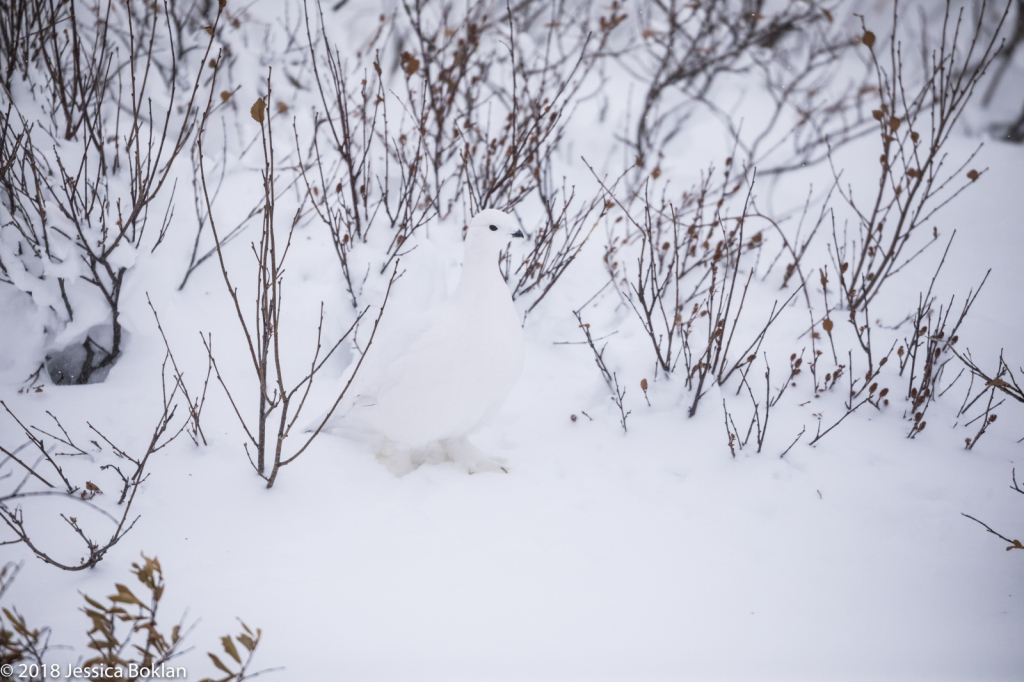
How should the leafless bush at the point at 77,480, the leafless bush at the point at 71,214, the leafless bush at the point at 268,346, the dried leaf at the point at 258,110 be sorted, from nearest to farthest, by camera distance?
the dried leaf at the point at 258,110, the leafless bush at the point at 268,346, the leafless bush at the point at 77,480, the leafless bush at the point at 71,214

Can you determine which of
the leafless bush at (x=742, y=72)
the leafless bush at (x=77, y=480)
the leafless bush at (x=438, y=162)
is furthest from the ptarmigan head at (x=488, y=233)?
the leafless bush at (x=742, y=72)

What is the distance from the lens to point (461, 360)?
1831 mm

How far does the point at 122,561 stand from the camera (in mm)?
1525

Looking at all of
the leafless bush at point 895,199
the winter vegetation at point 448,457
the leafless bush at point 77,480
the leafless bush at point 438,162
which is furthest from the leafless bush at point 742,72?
the leafless bush at point 77,480

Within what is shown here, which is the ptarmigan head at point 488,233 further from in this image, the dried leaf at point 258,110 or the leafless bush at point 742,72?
the leafless bush at point 742,72

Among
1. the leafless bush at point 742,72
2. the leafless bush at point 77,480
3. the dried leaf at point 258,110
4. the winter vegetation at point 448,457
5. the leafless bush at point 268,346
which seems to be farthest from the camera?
the leafless bush at point 742,72

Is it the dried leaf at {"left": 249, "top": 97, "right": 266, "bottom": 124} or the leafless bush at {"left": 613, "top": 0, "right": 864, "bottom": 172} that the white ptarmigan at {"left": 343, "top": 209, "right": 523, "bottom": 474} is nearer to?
the dried leaf at {"left": 249, "top": 97, "right": 266, "bottom": 124}

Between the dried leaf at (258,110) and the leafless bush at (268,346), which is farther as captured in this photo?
the leafless bush at (268,346)

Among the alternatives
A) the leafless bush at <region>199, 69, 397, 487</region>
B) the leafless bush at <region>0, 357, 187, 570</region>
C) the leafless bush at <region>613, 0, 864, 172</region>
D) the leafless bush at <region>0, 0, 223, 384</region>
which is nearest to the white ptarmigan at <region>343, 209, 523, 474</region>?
the leafless bush at <region>199, 69, 397, 487</region>

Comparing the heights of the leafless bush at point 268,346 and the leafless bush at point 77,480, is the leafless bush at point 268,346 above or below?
above

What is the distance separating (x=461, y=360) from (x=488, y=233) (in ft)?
1.49

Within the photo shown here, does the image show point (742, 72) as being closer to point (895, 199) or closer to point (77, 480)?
point (895, 199)

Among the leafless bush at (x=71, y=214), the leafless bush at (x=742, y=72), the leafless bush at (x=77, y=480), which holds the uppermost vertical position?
the leafless bush at (x=742, y=72)

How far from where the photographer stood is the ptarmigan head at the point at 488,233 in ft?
6.09
